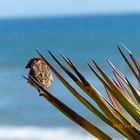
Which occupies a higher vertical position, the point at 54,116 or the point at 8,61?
the point at 8,61

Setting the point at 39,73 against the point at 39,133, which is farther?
the point at 39,133

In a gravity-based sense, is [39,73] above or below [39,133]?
below

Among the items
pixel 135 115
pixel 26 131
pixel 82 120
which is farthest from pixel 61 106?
pixel 26 131

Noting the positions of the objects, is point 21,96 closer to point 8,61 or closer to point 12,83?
point 12,83

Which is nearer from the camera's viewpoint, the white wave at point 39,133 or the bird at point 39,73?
the bird at point 39,73

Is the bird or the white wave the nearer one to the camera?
the bird

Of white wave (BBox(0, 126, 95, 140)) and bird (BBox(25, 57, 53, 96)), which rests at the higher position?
white wave (BBox(0, 126, 95, 140))

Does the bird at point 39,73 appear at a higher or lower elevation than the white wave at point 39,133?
lower

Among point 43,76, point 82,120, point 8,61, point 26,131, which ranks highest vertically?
point 8,61
